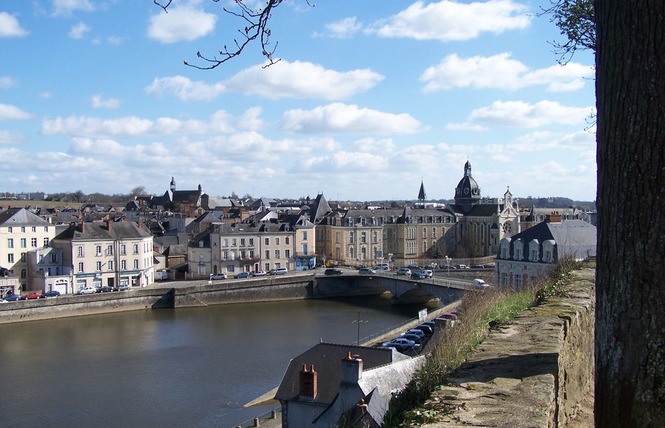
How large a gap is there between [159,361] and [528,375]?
756 inches

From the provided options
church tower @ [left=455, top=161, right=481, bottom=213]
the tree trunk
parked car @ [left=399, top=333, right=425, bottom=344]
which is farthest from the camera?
church tower @ [left=455, top=161, right=481, bottom=213]

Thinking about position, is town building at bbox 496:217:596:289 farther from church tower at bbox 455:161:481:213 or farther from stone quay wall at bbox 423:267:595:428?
church tower at bbox 455:161:481:213

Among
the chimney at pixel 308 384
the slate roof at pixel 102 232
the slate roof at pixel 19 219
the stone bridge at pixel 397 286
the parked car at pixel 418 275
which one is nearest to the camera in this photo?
the chimney at pixel 308 384

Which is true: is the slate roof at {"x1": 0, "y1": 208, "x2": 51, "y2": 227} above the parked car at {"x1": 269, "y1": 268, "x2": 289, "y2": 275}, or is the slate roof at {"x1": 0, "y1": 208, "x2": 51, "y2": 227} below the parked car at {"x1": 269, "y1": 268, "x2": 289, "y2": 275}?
above

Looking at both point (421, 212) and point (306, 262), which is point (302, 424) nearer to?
point (306, 262)

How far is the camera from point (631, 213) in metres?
2.13

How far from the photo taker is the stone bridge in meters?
32.0

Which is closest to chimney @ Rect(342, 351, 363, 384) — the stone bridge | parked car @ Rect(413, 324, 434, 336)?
parked car @ Rect(413, 324, 434, 336)

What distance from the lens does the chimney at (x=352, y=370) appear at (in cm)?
992

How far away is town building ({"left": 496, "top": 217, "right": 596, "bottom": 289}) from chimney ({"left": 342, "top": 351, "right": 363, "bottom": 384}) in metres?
14.9

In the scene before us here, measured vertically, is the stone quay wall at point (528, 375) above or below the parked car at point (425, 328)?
above

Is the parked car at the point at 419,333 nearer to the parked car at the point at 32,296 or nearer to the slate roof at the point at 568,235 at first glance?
the slate roof at the point at 568,235


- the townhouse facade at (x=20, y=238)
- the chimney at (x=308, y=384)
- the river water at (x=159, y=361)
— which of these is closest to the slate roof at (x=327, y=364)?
the chimney at (x=308, y=384)

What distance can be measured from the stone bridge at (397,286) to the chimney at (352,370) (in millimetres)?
21359
